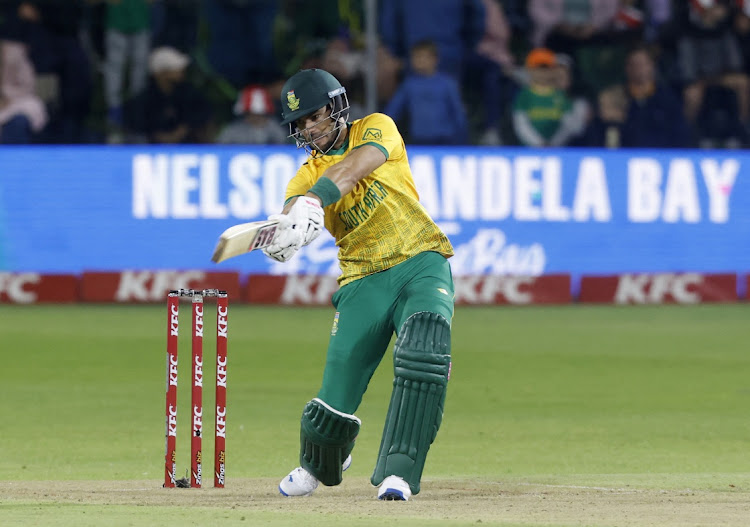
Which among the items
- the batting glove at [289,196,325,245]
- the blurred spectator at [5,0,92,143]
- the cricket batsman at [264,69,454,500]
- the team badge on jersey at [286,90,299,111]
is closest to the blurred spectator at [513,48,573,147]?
the blurred spectator at [5,0,92,143]

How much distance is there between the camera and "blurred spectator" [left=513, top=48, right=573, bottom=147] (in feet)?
65.4

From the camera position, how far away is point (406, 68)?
1977 centimetres

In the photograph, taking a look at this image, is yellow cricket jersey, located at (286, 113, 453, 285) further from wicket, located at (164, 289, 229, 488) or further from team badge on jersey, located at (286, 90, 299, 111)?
wicket, located at (164, 289, 229, 488)

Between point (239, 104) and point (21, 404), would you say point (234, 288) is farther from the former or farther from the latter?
point (21, 404)

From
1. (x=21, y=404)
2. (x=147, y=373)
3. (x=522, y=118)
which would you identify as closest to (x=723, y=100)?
(x=522, y=118)

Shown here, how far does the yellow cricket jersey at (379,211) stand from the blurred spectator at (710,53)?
14195 mm

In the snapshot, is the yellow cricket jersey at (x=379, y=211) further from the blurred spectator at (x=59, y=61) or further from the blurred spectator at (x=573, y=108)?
the blurred spectator at (x=573, y=108)

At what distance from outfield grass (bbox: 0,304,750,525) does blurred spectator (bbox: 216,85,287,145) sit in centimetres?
212

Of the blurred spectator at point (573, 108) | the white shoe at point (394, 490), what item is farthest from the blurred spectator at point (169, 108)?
the white shoe at point (394, 490)

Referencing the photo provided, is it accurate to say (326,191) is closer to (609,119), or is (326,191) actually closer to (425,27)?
(425,27)

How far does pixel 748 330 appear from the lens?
1652 cm

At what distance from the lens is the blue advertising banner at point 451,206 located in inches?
700

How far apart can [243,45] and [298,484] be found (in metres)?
13.3

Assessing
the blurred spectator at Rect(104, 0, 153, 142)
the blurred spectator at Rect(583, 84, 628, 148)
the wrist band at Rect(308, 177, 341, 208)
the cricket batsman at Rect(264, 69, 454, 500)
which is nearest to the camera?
the wrist band at Rect(308, 177, 341, 208)
